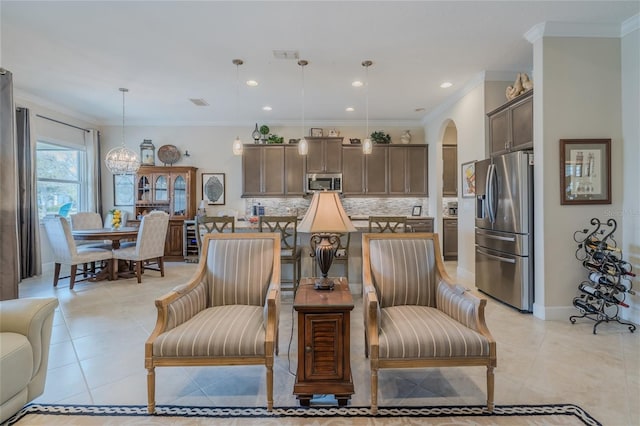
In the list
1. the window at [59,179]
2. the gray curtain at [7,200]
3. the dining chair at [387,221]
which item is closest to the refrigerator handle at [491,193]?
the dining chair at [387,221]

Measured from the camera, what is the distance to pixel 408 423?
1693 millimetres

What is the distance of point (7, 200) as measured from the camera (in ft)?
10.8

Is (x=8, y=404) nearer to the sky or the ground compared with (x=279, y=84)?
nearer to the ground

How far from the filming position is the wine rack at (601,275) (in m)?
2.89

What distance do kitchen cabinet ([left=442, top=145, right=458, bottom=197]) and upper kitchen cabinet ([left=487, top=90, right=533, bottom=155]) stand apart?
106 inches

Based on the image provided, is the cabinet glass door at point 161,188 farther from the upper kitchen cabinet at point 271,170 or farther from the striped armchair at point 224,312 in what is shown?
the striped armchair at point 224,312

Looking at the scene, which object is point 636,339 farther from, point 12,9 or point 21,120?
point 21,120

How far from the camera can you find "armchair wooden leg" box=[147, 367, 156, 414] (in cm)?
172

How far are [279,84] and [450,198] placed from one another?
4.38m

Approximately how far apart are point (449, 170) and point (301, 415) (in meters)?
6.24

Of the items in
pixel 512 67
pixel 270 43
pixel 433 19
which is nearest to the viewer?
pixel 433 19

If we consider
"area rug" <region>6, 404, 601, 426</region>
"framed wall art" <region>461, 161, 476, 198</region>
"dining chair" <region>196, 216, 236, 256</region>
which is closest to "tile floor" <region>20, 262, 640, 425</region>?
"area rug" <region>6, 404, 601, 426</region>

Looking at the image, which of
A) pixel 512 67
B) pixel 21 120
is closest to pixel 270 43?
pixel 512 67

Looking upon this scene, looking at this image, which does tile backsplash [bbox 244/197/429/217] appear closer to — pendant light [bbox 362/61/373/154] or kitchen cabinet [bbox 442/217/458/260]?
kitchen cabinet [bbox 442/217/458/260]
